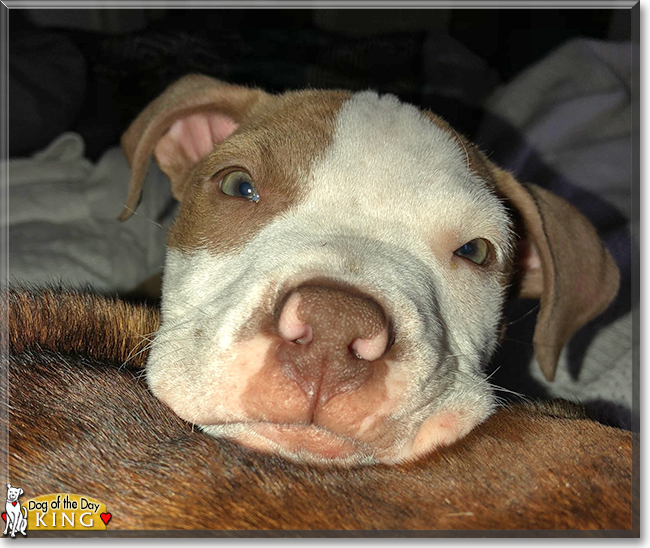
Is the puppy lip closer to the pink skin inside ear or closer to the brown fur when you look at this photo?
the brown fur

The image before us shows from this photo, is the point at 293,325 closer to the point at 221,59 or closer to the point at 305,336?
the point at 305,336

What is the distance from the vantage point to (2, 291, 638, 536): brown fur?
3.79ft

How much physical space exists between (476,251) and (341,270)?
749 millimetres

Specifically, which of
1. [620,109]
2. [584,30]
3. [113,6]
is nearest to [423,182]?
[584,30]

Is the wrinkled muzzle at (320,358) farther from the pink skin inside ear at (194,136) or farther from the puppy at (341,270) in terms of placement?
the pink skin inside ear at (194,136)

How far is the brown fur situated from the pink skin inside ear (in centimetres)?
137

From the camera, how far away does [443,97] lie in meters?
4.86

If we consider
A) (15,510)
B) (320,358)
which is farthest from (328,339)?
(15,510)

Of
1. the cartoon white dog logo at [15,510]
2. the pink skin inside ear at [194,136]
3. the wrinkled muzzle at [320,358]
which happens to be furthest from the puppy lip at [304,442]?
the pink skin inside ear at [194,136]

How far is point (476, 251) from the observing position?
2152 mm

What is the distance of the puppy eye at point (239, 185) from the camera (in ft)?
6.71

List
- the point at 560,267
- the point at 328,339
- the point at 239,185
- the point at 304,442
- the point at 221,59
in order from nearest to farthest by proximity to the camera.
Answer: the point at 328,339 → the point at 304,442 → the point at 239,185 → the point at 560,267 → the point at 221,59

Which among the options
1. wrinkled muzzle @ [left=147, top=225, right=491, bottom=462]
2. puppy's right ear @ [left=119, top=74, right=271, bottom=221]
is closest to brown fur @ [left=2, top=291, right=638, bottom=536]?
wrinkled muzzle @ [left=147, top=225, right=491, bottom=462]

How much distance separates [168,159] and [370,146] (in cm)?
109
